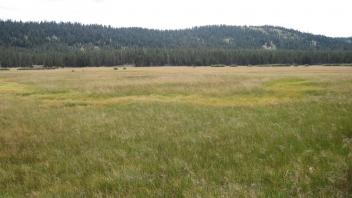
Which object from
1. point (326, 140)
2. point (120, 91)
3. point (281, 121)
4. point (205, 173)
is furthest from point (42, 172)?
point (120, 91)

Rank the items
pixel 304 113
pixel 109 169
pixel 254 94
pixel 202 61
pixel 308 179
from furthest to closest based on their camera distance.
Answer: pixel 202 61 < pixel 254 94 < pixel 304 113 < pixel 109 169 < pixel 308 179

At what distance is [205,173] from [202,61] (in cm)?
15968

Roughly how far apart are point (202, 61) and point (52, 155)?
6181 inches

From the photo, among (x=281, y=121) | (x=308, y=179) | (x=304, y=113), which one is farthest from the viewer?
(x=304, y=113)

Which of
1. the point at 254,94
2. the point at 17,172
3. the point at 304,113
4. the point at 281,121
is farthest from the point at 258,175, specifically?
the point at 254,94

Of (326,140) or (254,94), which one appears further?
(254,94)

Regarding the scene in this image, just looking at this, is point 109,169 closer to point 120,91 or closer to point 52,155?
point 52,155

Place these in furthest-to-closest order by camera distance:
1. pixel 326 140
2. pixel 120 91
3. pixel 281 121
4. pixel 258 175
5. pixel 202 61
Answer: pixel 202 61 < pixel 120 91 < pixel 281 121 < pixel 326 140 < pixel 258 175

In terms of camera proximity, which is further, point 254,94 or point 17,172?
point 254,94

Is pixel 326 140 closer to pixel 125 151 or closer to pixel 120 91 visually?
pixel 125 151

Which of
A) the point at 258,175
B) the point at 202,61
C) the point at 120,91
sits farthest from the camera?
the point at 202,61

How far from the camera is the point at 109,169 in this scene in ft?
33.8

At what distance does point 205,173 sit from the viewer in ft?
30.3

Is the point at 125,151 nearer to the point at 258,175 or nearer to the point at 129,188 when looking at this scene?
the point at 129,188
